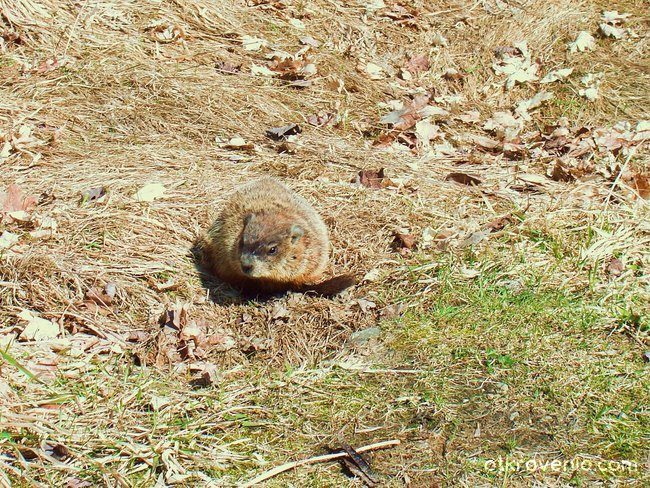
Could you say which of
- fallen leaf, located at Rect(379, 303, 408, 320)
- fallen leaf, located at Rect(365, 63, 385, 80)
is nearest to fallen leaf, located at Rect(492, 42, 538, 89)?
fallen leaf, located at Rect(365, 63, 385, 80)

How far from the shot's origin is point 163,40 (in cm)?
842

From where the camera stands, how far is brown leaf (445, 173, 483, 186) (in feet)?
22.9

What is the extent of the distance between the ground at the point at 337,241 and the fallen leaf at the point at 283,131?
0.08m

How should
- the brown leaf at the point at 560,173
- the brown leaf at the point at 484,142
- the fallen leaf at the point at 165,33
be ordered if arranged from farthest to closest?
the fallen leaf at the point at 165,33
the brown leaf at the point at 484,142
the brown leaf at the point at 560,173

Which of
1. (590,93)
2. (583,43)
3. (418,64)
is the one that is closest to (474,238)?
(590,93)

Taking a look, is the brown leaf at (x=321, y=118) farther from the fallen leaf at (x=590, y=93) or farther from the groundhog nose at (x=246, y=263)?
the fallen leaf at (x=590, y=93)

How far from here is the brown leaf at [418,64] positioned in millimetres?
8945

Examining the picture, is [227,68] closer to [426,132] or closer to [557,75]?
[426,132]

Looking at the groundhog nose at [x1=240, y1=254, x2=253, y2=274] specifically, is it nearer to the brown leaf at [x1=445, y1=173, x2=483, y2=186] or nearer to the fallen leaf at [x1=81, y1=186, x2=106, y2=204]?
the fallen leaf at [x1=81, y1=186, x2=106, y2=204]

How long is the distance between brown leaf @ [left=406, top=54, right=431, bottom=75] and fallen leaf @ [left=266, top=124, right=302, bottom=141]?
2.02 metres

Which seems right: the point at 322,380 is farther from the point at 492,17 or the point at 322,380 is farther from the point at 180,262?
the point at 492,17

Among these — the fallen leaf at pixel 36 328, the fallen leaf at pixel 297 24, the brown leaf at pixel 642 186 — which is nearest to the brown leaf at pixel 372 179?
the brown leaf at pixel 642 186

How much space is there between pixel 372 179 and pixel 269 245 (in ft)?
5.58

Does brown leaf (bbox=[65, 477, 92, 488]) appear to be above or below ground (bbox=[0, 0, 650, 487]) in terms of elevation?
below
